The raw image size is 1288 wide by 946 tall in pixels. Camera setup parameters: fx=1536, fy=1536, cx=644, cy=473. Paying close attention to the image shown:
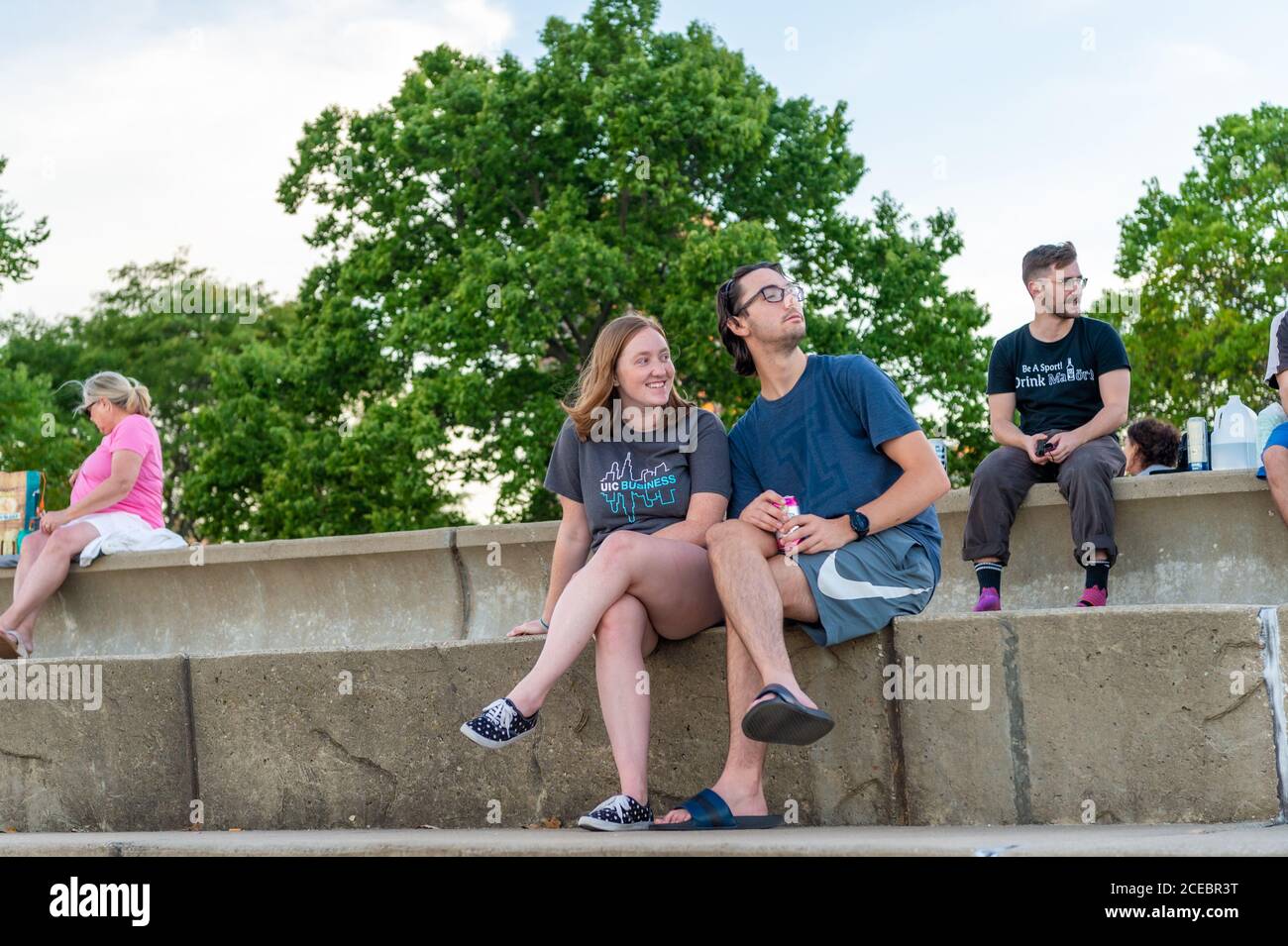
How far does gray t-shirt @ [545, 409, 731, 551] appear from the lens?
516cm

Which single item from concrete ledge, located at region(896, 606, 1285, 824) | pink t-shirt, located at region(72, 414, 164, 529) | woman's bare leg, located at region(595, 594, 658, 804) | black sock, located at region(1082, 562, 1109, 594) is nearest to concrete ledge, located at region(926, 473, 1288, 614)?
black sock, located at region(1082, 562, 1109, 594)

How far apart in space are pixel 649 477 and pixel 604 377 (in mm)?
424

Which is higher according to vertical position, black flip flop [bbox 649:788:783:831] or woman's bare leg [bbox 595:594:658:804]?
woman's bare leg [bbox 595:594:658:804]

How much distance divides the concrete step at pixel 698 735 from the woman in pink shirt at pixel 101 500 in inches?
77.4

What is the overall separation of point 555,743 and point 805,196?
2165 centimetres

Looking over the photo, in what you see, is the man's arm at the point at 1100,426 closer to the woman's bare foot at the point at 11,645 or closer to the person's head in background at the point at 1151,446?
the person's head in background at the point at 1151,446

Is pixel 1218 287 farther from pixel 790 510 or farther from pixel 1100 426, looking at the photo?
pixel 790 510

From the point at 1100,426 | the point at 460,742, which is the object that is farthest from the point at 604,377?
the point at 1100,426

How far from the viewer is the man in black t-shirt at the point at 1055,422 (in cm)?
626

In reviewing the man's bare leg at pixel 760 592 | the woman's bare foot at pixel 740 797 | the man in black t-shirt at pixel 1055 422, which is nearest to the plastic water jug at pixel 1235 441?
the man in black t-shirt at pixel 1055 422

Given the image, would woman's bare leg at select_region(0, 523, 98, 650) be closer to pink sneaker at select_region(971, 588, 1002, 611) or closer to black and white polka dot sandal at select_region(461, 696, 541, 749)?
black and white polka dot sandal at select_region(461, 696, 541, 749)

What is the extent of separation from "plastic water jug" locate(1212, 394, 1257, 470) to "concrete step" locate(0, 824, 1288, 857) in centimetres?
328

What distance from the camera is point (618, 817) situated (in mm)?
4418
